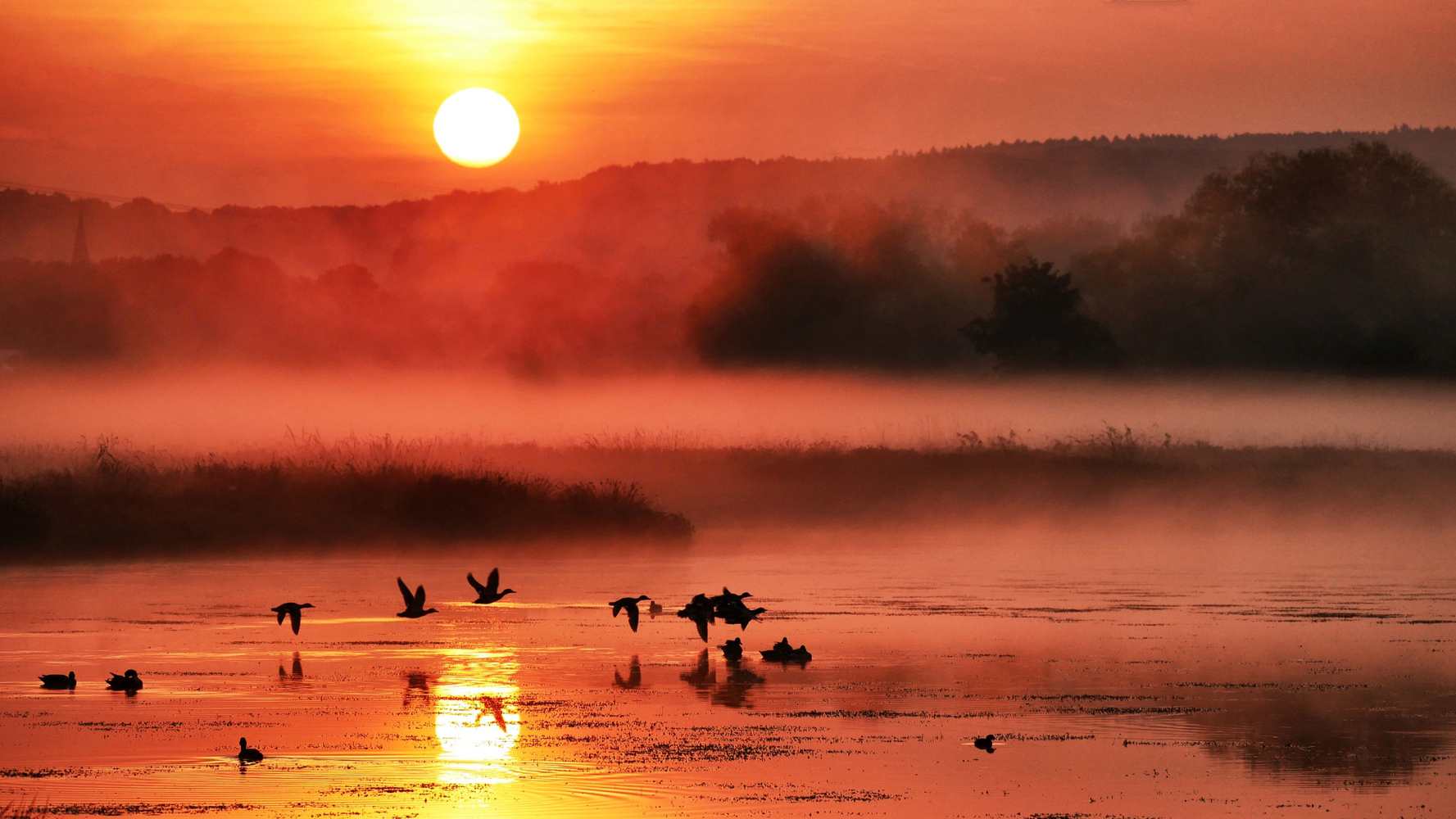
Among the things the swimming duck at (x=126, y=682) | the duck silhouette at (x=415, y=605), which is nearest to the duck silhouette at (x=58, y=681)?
the swimming duck at (x=126, y=682)

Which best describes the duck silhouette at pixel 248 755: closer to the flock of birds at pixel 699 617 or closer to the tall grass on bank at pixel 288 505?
the flock of birds at pixel 699 617

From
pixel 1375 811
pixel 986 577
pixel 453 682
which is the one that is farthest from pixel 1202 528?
pixel 1375 811

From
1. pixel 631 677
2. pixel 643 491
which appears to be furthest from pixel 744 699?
pixel 643 491

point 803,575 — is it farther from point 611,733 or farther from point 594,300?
point 594,300

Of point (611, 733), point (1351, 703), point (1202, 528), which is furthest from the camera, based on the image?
point (1202, 528)

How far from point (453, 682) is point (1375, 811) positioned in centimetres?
1102

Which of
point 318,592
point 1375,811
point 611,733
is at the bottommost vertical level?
point 1375,811

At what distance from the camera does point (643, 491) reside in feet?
165

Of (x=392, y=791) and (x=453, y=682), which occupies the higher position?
(x=453, y=682)

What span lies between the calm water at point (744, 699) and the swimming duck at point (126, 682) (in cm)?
22

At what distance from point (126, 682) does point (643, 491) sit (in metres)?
29.0

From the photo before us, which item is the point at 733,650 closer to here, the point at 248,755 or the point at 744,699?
the point at 744,699

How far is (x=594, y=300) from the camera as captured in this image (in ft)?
340

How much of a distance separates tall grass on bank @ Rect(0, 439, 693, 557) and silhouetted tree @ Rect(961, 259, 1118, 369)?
38157 mm
